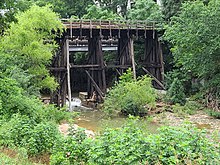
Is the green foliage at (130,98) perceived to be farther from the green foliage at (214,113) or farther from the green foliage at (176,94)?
the green foliage at (214,113)

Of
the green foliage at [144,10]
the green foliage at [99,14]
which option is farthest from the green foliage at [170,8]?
the green foliage at [99,14]

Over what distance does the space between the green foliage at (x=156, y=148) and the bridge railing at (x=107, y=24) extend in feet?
53.5

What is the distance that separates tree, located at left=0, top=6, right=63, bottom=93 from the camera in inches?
650

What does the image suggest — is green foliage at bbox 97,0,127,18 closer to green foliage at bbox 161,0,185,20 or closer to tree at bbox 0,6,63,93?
green foliage at bbox 161,0,185,20

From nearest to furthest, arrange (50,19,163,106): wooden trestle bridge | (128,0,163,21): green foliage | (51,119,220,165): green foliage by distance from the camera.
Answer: (51,119,220,165): green foliage → (50,19,163,106): wooden trestle bridge → (128,0,163,21): green foliage

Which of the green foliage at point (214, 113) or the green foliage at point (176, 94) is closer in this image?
the green foliage at point (214, 113)

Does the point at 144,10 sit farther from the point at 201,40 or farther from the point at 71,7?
the point at 71,7

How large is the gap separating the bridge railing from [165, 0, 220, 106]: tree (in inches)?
158

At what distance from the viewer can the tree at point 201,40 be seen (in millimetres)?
17844

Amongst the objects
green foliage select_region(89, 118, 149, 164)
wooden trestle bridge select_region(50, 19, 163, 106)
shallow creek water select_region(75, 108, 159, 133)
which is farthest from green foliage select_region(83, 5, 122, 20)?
green foliage select_region(89, 118, 149, 164)

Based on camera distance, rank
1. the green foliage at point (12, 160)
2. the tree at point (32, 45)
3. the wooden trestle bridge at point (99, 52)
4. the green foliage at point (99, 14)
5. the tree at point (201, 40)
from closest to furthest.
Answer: the green foliage at point (12, 160) < the tree at point (32, 45) < the tree at point (201, 40) < the wooden trestle bridge at point (99, 52) < the green foliage at point (99, 14)

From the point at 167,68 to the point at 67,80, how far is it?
35.7ft

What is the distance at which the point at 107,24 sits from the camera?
76.6 ft

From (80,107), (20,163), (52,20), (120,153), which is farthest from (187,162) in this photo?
(80,107)
